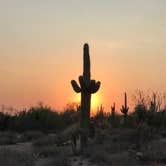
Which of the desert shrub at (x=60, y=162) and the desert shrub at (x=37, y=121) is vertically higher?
the desert shrub at (x=37, y=121)

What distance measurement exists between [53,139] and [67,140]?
5.90 feet

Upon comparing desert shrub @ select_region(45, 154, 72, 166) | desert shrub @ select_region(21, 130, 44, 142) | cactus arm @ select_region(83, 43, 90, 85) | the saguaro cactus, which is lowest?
desert shrub @ select_region(45, 154, 72, 166)

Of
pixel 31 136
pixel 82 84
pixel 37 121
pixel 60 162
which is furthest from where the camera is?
pixel 37 121

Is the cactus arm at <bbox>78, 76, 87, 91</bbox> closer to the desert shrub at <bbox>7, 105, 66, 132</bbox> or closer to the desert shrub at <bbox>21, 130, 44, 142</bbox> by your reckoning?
the desert shrub at <bbox>21, 130, 44, 142</bbox>

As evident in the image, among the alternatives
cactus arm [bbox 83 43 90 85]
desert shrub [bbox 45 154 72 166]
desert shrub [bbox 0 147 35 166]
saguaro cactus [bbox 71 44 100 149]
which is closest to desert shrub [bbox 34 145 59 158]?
desert shrub [bbox 0 147 35 166]

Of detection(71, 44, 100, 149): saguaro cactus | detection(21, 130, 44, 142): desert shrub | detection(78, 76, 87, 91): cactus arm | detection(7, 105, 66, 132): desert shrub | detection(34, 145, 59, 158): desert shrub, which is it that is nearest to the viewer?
detection(34, 145, 59, 158): desert shrub

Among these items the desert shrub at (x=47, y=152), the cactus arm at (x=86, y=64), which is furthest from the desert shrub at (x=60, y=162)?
the cactus arm at (x=86, y=64)

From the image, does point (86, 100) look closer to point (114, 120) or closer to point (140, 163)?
point (140, 163)

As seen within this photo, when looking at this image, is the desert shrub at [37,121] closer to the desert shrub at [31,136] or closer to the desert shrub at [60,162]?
the desert shrub at [31,136]

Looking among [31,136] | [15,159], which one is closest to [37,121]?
[31,136]

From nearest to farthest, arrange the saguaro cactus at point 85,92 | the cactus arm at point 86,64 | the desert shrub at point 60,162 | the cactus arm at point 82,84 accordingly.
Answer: the desert shrub at point 60,162
the saguaro cactus at point 85,92
the cactus arm at point 82,84
the cactus arm at point 86,64

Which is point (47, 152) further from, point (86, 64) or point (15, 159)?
point (86, 64)

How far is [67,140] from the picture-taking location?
28.8m

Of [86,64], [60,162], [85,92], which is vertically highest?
[86,64]
